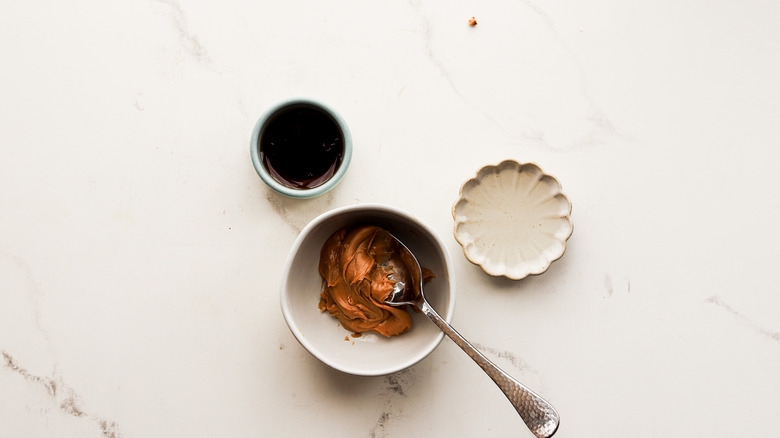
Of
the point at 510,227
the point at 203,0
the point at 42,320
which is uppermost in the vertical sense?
the point at 203,0

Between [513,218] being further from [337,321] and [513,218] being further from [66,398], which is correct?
[66,398]

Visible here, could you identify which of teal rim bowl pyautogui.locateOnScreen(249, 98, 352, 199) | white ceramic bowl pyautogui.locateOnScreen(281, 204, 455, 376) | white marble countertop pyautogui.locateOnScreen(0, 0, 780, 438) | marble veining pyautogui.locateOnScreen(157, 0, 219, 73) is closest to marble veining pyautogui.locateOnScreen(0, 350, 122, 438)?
white marble countertop pyautogui.locateOnScreen(0, 0, 780, 438)

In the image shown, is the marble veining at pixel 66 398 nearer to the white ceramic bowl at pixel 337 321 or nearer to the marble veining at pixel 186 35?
the white ceramic bowl at pixel 337 321

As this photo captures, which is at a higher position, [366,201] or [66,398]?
[366,201]

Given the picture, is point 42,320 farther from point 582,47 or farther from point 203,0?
point 582,47

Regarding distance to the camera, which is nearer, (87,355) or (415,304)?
(415,304)

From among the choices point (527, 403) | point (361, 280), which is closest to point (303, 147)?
point (361, 280)

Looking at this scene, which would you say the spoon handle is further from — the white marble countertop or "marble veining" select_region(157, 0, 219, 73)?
"marble veining" select_region(157, 0, 219, 73)

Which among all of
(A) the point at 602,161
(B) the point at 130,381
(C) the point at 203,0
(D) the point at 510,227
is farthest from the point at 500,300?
(C) the point at 203,0
